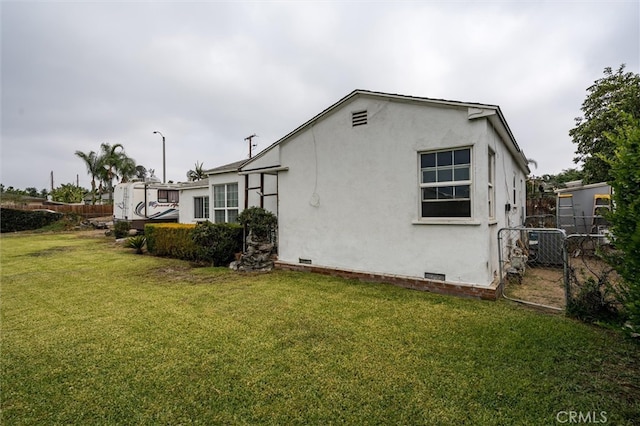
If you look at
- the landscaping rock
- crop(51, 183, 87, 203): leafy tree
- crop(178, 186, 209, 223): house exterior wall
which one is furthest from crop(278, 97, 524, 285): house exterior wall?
crop(51, 183, 87, 203): leafy tree

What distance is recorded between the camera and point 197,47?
36.8ft

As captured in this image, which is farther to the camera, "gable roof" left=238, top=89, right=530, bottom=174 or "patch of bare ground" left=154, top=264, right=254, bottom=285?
"patch of bare ground" left=154, top=264, right=254, bottom=285

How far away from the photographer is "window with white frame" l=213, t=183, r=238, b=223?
500 inches

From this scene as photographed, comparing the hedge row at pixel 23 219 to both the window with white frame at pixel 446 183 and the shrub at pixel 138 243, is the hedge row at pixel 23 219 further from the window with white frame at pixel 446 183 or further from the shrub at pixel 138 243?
the window with white frame at pixel 446 183

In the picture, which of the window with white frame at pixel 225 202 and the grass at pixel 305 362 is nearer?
the grass at pixel 305 362

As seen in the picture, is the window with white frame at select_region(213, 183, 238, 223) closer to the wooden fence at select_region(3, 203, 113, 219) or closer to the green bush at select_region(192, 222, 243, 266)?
the green bush at select_region(192, 222, 243, 266)

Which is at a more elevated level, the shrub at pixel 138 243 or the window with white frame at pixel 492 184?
the window with white frame at pixel 492 184

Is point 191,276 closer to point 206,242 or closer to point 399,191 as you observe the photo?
point 206,242

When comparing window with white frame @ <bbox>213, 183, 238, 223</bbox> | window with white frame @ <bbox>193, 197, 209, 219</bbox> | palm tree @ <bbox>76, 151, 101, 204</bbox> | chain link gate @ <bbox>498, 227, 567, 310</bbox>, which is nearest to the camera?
chain link gate @ <bbox>498, 227, 567, 310</bbox>

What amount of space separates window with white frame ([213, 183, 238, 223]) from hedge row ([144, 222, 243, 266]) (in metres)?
1.88

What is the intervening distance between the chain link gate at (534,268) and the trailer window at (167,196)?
20.2 meters

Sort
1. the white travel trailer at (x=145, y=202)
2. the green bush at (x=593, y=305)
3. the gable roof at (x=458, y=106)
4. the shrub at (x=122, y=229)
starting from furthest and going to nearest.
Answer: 1. the white travel trailer at (x=145, y=202)
2. the shrub at (x=122, y=229)
3. the gable roof at (x=458, y=106)
4. the green bush at (x=593, y=305)

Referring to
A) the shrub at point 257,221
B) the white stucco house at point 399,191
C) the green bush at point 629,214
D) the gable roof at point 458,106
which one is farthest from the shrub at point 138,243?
the green bush at point 629,214

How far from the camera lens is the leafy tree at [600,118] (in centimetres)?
1409
